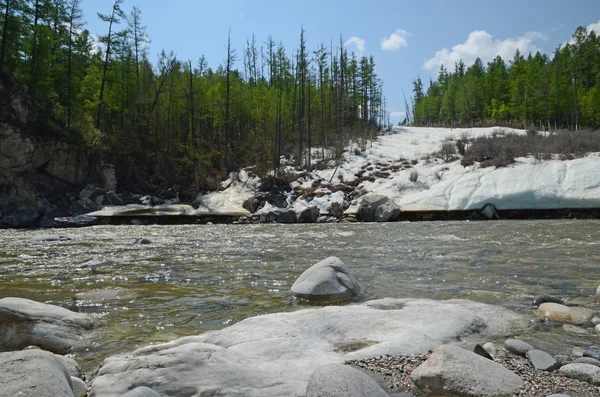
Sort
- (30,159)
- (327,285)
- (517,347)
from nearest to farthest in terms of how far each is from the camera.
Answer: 1. (517,347)
2. (327,285)
3. (30,159)

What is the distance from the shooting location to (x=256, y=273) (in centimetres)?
780

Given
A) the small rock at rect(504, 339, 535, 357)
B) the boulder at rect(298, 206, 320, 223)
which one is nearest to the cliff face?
the boulder at rect(298, 206, 320, 223)

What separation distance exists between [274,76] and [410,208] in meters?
45.1

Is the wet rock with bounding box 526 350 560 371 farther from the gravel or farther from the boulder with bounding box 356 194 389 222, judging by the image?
the boulder with bounding box 356 194 389 222

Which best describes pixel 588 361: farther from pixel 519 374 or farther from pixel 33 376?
pixel 33 376

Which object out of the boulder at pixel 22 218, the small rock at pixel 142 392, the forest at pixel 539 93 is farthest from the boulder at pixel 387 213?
the forest at pixel 539 93

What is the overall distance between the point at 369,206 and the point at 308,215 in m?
3.23

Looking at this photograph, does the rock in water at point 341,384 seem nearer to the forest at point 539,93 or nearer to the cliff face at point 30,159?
the cliff face at point 30,159

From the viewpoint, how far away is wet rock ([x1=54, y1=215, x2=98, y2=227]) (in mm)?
20188

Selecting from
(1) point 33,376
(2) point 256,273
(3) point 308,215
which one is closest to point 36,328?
(1) point 33,376

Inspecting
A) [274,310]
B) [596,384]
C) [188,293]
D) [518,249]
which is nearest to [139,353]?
[274,310]

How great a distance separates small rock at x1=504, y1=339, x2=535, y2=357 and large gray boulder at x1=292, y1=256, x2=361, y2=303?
2432 mm

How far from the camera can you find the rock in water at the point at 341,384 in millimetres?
2562

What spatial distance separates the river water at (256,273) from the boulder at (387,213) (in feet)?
20.6
